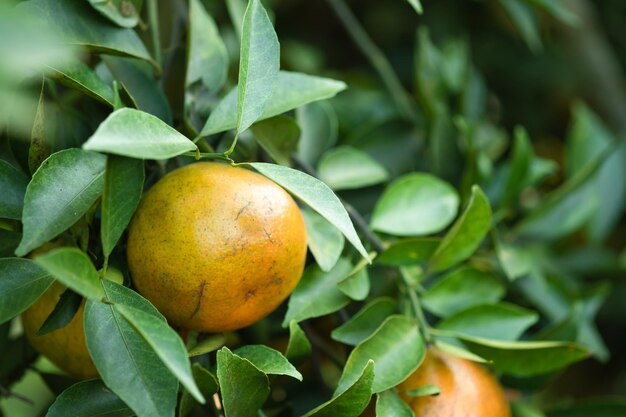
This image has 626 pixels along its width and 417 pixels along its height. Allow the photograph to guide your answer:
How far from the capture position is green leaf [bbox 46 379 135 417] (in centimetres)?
57

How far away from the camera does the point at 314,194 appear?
1.72ft

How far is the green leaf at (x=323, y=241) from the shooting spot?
64 centimetres

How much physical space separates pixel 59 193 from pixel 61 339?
6.7 inches

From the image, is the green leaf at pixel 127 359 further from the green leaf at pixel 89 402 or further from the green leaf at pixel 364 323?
the green leaf at pixel 364 323

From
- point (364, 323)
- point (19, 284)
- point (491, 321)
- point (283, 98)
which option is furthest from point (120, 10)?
point (491, 321)

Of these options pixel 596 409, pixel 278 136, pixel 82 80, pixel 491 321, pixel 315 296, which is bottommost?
pixel 596 409

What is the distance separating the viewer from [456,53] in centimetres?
116

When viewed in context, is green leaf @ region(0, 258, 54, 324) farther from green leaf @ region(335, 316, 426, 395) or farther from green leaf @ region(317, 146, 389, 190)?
green leaf @ region(317, 146, 389, 190)

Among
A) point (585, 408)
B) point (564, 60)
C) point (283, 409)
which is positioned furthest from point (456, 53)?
point (283, 409)

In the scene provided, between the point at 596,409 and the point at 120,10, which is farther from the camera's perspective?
the point at 596,409

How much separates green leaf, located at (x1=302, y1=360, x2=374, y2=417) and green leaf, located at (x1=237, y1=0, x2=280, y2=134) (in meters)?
0.22

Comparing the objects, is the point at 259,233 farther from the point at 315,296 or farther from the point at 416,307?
the point at 416,307

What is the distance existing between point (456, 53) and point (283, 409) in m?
0.67

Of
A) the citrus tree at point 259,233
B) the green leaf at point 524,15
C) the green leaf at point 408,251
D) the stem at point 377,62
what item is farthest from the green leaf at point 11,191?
the green leaf at point 524,15
